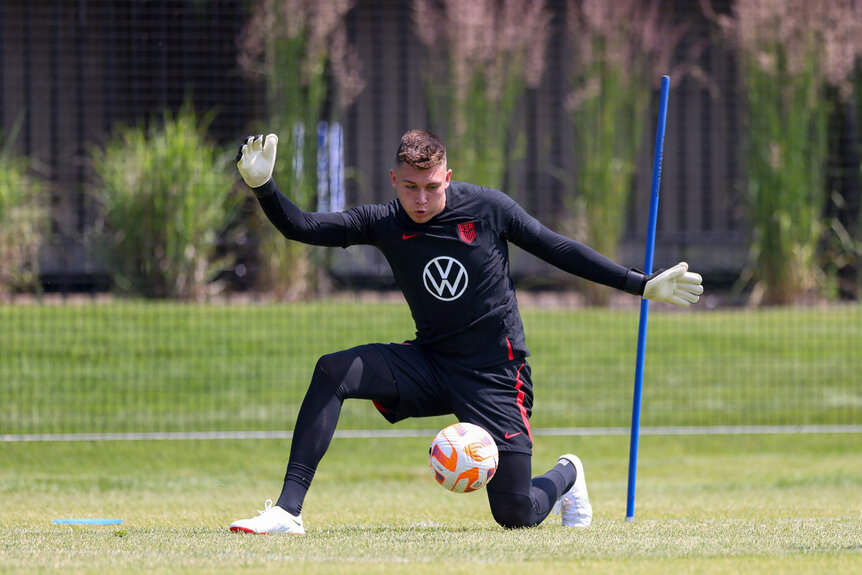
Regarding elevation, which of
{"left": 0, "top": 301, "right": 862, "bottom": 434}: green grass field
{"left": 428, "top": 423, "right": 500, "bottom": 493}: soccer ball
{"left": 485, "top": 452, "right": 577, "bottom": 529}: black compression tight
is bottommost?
{"left": 0, "top": 301, "right": 862, "bottom": 434}: green grass field

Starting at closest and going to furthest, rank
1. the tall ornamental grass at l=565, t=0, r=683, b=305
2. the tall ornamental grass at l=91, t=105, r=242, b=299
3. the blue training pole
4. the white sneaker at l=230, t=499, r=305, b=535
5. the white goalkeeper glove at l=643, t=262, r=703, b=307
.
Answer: the white sneaker at l=230, t=499, r=305, b=535
the white goalkeeper glove at l=643, t=262, r=703, b=307
the blue training pole
the tall ornamental grass at l=91, t=105, r=242, b=299
the tall ornamental grass at l=565, t=0, r=683, b=305

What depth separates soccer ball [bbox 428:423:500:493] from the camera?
550 centimetres

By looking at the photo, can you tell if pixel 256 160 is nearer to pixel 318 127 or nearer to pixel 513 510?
pixel 513 510

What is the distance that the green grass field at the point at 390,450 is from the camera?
4.79 m

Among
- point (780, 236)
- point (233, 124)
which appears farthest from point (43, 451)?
point (780, 236)

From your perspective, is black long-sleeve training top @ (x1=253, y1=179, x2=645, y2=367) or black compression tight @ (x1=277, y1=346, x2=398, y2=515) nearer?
black compression tight @ (x1=277, y1=346, x2=398, y2=515)

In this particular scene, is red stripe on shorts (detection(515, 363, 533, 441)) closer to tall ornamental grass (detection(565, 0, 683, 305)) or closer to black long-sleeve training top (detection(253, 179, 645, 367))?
black long-sleeve training top (detection(253, 179, 645, 367))

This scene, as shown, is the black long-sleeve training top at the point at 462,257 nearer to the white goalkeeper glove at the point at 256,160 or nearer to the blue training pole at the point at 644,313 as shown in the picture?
the white goalkeeper glove at the point at 256,160

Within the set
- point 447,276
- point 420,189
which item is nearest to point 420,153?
point 420,189

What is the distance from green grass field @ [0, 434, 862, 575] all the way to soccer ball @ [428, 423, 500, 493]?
0.23m

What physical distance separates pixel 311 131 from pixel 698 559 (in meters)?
9.17

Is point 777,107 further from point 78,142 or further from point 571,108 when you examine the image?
point 78,142

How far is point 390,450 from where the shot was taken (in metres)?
10.5

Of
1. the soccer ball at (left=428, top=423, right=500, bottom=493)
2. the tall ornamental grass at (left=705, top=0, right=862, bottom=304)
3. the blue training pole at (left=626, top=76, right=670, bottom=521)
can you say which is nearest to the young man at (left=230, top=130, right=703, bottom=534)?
the soccer ball at (left=428, top=423, right=500, bottom=493)
